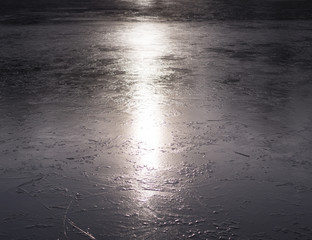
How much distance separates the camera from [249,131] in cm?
387

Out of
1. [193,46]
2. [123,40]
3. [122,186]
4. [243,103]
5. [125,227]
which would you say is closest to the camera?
[125,227]

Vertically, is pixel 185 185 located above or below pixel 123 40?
above

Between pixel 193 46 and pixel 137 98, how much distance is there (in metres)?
3.46

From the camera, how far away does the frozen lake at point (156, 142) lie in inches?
100

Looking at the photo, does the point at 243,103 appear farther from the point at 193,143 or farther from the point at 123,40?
the point at 123,40

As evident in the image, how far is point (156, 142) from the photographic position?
3635 mm

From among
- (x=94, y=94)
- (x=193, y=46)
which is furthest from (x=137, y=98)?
(x=193, y=46)

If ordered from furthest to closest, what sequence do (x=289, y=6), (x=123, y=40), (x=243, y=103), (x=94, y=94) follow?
(x=289, y=6) → (x=123, y=40) → (x=94, y=94) → (x=243, y=103)

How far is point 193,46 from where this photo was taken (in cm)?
820

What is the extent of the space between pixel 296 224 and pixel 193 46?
234 inches

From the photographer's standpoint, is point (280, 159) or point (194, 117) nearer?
point (280, 159)

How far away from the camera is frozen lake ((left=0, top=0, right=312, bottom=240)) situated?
8.37 feet

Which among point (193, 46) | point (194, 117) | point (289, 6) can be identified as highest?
point (194, 117)

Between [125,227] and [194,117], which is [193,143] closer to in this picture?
[194,117]
